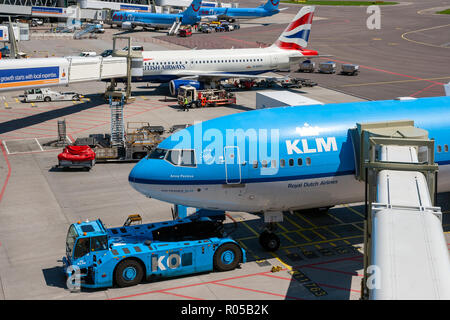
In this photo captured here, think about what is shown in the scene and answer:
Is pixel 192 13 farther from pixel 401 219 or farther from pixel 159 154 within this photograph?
pixel 401 219

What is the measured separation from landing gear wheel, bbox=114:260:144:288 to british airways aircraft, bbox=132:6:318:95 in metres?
41.7

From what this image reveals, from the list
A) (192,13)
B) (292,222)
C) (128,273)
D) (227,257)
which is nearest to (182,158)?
(227,257)

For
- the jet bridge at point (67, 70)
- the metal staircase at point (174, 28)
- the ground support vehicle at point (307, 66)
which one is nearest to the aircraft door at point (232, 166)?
the jet bridge at point (67, 70)

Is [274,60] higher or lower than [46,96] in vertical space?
higher

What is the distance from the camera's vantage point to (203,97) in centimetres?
5991

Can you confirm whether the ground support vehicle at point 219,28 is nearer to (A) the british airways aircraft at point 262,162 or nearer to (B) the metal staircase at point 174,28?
(B) the metal staircase at point 174,28

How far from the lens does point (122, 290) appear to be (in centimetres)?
2348

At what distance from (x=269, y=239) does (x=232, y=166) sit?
464 centimetres

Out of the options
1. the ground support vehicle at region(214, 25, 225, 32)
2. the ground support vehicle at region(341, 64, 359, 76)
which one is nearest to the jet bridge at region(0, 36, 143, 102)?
the ground support vehicle at region(341, 64, 359, 76)

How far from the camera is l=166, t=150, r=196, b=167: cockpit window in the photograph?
976 inches

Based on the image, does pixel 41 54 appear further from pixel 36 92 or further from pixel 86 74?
pixel 86 74

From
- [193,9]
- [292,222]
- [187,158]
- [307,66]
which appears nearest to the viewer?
[187,158]

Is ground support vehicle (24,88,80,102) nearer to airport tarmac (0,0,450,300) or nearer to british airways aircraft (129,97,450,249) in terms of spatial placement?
airport tarmac (0,0,450,300)
